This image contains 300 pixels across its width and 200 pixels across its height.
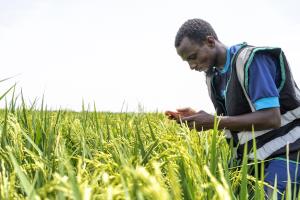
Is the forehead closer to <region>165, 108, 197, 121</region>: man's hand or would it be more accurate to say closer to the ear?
the ear

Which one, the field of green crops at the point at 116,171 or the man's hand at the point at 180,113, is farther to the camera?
the man's hand at the point at 180,113

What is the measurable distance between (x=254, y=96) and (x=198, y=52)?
0.46m

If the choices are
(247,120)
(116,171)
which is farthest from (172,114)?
(116,171)

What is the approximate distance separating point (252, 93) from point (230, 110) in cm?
22

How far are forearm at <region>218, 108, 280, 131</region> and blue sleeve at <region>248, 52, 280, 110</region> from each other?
3cm

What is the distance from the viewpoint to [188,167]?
1.13m

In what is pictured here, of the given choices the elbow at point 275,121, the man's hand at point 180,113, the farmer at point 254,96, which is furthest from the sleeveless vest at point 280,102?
the man's hand at point 180,113

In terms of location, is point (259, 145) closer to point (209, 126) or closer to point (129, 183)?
point (209, 126)

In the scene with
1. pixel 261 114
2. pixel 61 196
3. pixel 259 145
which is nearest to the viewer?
pixel 61 196

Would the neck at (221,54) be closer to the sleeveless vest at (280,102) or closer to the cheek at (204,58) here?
the cheek at (204,58)

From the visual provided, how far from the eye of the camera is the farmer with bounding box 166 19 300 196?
78.2 inches

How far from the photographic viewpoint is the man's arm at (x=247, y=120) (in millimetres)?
1970

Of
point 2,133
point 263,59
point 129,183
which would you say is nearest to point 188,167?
point 129,183

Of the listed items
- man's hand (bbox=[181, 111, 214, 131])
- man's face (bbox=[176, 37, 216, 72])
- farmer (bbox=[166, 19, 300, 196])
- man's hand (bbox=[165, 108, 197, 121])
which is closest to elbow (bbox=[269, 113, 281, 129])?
farmer (bbox=[166, 19, 300, 196])
